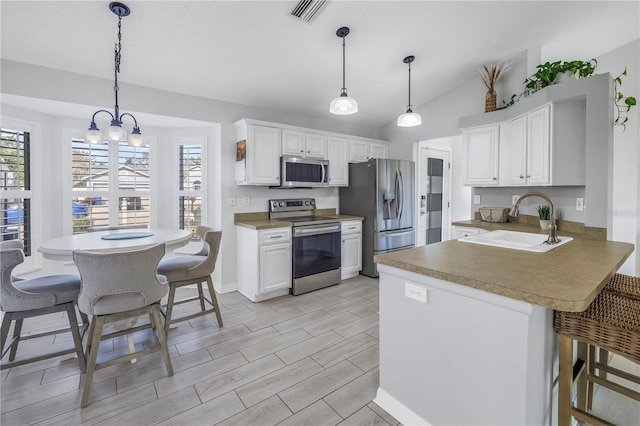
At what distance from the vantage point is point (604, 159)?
242 cm

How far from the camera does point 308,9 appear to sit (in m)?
2.39

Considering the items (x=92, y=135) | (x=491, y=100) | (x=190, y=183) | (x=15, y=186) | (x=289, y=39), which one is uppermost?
(x=289, y=39)

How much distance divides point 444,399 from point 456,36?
3265 mm

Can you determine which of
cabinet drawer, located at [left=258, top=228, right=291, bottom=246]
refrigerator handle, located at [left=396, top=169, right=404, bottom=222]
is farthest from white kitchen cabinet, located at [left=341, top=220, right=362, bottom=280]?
cabinet drawer, located at [left=258, top=228, right=291, bottom=246]

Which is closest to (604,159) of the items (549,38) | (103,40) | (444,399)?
(549,38)

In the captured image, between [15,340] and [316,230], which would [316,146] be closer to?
[316,230]

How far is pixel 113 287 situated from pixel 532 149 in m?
3.78

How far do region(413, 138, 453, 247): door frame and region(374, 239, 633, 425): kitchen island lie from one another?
10.4 ft

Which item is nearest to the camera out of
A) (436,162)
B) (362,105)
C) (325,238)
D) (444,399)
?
(444,399)

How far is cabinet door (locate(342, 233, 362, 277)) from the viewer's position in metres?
4.23

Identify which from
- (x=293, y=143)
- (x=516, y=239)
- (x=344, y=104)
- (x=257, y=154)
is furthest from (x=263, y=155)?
(x=516, y=239)

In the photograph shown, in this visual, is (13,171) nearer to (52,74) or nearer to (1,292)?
(52,74)

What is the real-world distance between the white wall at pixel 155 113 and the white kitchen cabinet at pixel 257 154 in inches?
7.6

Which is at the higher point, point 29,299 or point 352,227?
point 352,227
